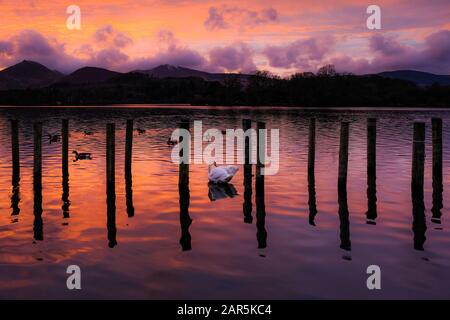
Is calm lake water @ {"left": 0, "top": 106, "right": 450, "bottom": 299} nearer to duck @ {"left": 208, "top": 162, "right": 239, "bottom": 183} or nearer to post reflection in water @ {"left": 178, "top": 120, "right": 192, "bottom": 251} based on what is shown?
post reflection in water @ {"left": 178, "top": 120, "right": 192, "bottom": 251}

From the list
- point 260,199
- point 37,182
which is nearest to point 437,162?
point 260,199

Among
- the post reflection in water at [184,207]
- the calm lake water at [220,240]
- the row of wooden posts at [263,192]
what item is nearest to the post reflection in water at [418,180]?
the row of wooden posts at [263,192]

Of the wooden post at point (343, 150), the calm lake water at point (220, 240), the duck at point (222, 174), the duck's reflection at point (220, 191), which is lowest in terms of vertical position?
the calm lake water at point (220, 240)

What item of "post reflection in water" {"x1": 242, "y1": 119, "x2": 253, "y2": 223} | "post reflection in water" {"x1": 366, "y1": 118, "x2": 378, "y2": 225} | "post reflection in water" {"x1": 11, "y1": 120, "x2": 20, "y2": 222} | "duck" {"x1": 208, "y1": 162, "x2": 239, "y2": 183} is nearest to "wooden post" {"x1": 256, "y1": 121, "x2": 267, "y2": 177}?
"post reflection in water" {"x1": 242, "y1": 119, "x2": 253, "y2": 223}

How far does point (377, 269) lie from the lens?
1028cm

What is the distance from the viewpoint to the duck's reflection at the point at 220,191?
18297 millimetres

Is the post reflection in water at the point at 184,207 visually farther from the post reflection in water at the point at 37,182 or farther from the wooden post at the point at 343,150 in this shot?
the wooden post at the point at 343,150

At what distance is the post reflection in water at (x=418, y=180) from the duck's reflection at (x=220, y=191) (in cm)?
658

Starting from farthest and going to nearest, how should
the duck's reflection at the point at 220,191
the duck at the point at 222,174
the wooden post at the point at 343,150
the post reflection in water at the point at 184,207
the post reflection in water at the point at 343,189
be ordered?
the duck at the point at 222,174, the duck's reflection at the point at 220,191, the wooden post at the point at 343,150, the post reflection in water at the point at 343,189, the post reflection in water at the point at 184,207

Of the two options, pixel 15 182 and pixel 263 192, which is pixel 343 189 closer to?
pixel 263 192

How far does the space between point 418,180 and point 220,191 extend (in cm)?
744

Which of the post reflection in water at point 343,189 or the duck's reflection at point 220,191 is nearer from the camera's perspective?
the post reflection in water at point 343,189
